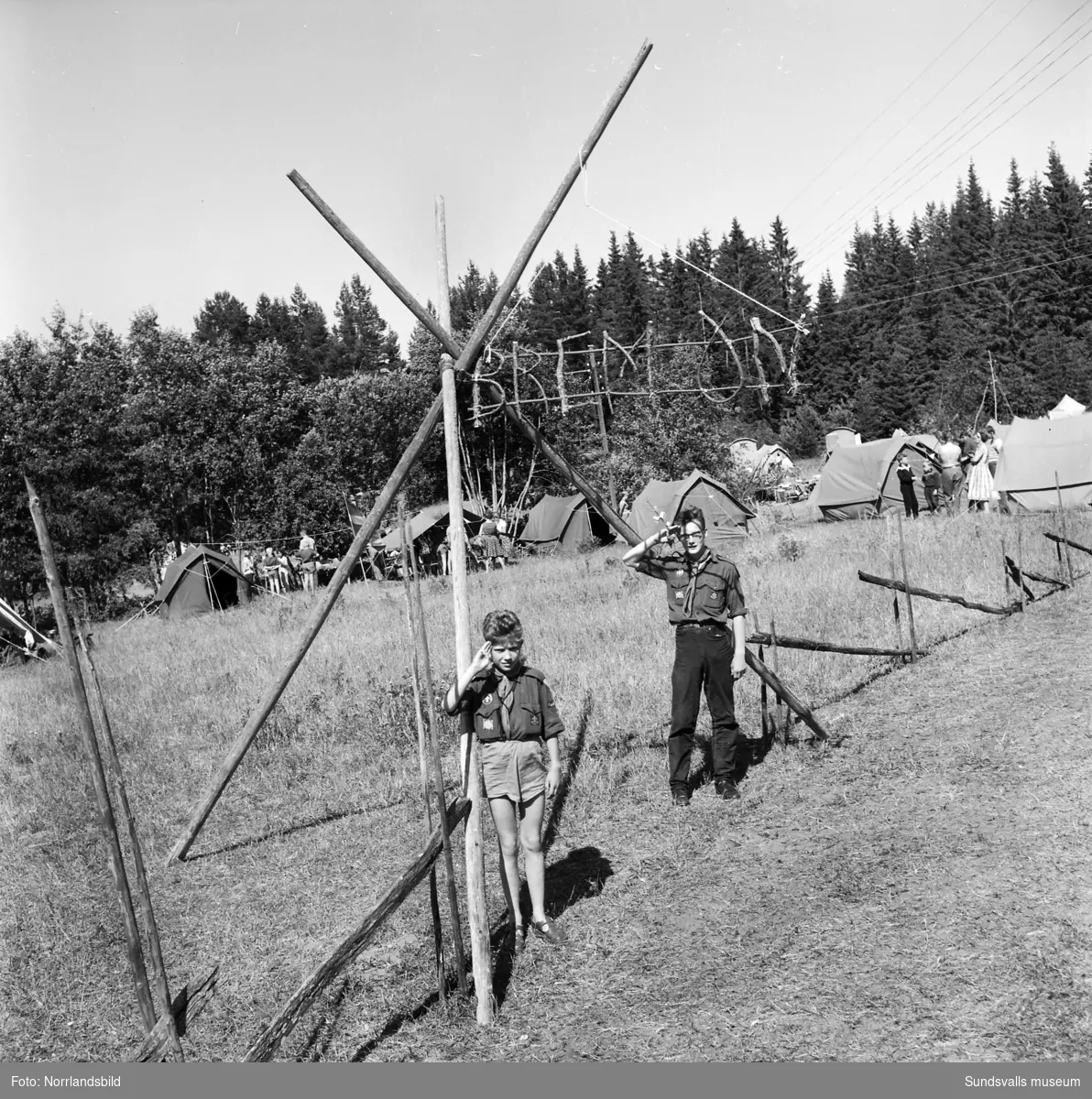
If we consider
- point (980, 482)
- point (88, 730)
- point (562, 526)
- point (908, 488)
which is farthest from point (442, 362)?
point (562, 526)

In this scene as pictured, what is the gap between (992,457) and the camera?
997 inches

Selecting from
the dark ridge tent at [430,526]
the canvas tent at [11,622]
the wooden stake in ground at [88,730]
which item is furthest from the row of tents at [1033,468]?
the wooden stake in ground at [88,730]

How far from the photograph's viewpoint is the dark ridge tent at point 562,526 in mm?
29141

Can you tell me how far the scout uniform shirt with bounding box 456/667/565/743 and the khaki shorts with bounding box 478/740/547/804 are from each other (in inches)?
1.7

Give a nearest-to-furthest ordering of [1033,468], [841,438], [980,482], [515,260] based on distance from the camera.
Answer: [515,260] < [1033,468] < [980,482] < [841,438]

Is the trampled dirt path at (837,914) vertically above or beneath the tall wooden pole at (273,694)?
beneath

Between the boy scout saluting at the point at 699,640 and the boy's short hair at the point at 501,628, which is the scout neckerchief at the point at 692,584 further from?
the boy's short hair at the point at 501,628

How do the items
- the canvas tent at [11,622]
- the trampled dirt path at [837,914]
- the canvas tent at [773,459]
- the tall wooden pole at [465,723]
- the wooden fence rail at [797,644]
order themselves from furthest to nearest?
the canvas tent at [773,459] → the canvas tent at [11,622] → the wooden fence rail at [797,644] → the tall wooden pole at [465,723] → the trampled dirt path at [837,914]

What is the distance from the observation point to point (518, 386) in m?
7.31

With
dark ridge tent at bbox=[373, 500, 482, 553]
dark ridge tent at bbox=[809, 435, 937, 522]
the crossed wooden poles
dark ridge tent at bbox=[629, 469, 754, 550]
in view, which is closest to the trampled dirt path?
the crossed wooden poles

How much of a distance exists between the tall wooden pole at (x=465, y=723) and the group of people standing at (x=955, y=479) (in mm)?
19900

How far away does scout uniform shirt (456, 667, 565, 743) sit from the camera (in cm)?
498

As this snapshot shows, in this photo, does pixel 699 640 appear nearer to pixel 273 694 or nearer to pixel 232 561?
pixel 273 694

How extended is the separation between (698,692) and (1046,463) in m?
18.2
